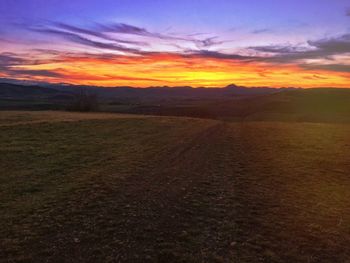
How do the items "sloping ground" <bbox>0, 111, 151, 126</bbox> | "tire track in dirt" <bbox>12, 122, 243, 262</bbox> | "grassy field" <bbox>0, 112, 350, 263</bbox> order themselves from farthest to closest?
1. "sloping ground" <bbox>0, 111, 151, 126</bbox>
2. "grassy field" <bbox>0, 112, 350, 263</bbox>
3. "tire track in dirt" <bbox>12, 122, 243, 262</bbox>

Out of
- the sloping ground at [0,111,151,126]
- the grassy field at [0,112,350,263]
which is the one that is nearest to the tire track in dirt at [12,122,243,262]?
the grassy field at [0,112,350,263]

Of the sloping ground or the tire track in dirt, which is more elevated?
the tire track in dirt

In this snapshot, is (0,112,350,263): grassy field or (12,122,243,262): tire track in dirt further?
(0,112,350,263): grassy field

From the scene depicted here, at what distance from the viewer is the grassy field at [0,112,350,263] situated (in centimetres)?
770

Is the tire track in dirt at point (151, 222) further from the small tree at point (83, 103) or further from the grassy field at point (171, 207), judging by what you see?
the small tree at point (83, 103)

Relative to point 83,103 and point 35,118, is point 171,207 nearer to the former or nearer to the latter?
point 35,118

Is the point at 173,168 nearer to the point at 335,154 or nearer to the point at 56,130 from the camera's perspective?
the point at 335,154

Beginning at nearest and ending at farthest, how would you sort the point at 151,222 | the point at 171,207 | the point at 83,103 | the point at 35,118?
the point at 151,222 → the point at 171,207 → the point at 35,118 → the point at 83,103

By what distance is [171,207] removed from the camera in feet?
35.0

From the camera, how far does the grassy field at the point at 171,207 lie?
25.2 ft

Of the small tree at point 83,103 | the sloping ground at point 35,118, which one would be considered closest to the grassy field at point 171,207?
the sloping ground at point 35,118

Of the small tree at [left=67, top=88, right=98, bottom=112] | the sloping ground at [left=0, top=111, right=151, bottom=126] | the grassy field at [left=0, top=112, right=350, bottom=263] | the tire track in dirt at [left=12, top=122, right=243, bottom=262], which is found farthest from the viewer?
the small tree at [left=67, top=88, right=98, bottom=112]

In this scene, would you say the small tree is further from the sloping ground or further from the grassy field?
the grassy field

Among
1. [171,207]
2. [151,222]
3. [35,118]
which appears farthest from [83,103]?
[151,222]
